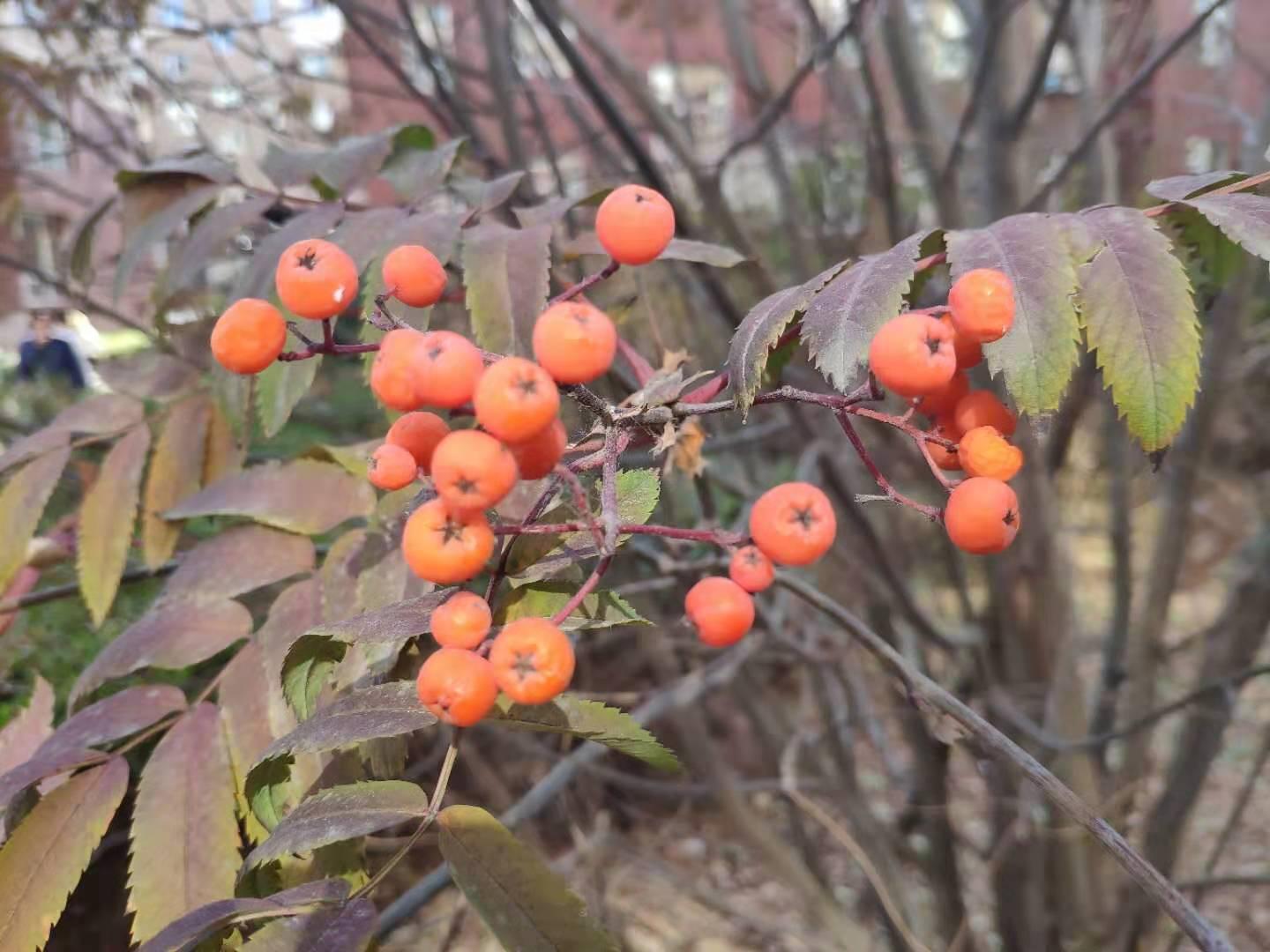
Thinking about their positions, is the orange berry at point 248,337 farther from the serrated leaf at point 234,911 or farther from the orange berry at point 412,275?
the serrated leaf at point 234,911

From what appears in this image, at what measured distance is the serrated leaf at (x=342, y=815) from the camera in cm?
55

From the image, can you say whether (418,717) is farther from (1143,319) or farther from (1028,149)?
(1028,149)

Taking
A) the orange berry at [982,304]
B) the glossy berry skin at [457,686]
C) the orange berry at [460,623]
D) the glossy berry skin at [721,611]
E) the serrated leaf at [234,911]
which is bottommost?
the serrated leaf at [234,911]

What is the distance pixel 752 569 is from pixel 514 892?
23 centimetres

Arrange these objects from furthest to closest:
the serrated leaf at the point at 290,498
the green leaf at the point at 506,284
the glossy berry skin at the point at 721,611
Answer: the serrated leaf at the point at 290,498 → the green leaf at the point at 506,284 → the glossy berry skin at the point at 721,611

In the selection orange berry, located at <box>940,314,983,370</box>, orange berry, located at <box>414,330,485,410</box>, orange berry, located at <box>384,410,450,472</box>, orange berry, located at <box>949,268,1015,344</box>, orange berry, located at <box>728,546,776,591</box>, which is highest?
orange berry, located at <box>414,330,485,410</box>

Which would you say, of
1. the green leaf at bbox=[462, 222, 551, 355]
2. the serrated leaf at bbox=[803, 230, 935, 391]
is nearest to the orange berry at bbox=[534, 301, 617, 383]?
the serrated leaf at bbox=[803, 230, 935, 391]

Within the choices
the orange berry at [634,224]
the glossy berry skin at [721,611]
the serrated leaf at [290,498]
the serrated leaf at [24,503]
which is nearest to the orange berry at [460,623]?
the glossy berry skin at [721,611]

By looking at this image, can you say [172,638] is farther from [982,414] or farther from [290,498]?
[982,414]

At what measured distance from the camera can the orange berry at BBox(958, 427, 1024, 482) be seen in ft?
1.82

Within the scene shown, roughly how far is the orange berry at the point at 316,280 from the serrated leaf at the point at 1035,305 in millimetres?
366

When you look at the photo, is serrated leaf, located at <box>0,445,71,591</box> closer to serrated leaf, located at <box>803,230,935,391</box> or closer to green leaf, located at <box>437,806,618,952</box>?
green leaf, located at <box>437,806,618,952</box>

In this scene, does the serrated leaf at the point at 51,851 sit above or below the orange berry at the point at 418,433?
below

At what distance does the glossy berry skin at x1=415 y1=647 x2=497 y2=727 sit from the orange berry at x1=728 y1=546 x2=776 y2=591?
155 mm
